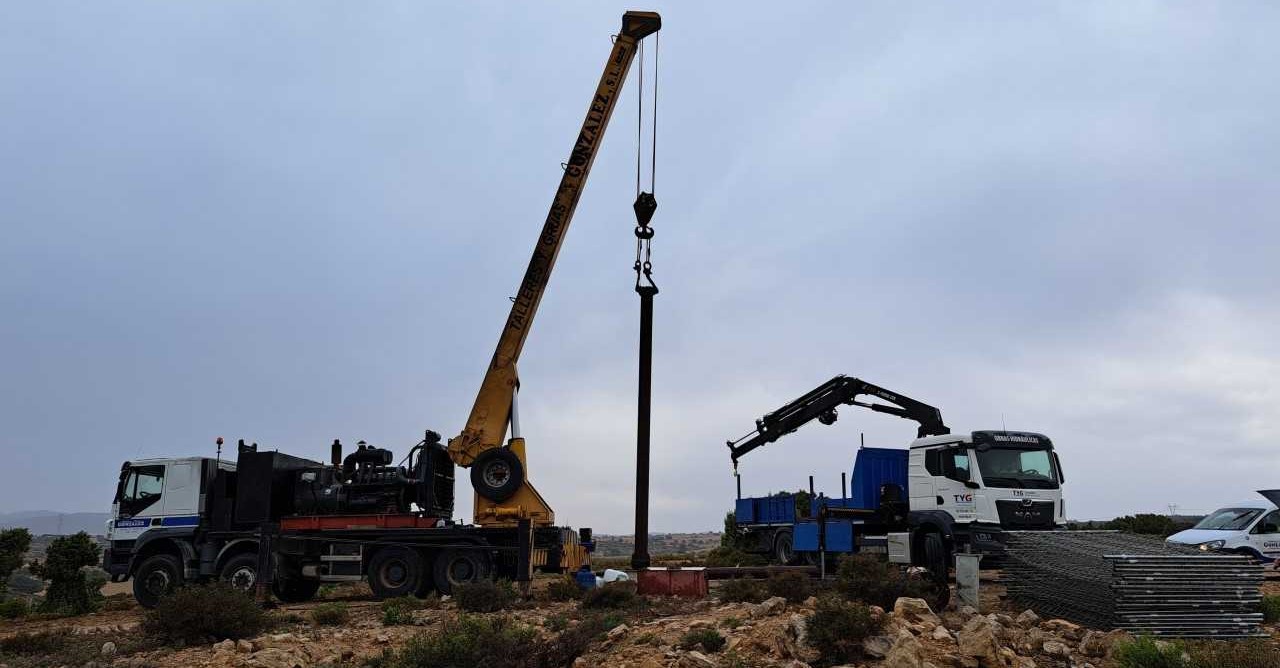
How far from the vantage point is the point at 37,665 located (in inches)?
463

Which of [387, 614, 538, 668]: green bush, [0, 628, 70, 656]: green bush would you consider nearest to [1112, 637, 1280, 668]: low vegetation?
[387, 614, 538, 668]: green bush

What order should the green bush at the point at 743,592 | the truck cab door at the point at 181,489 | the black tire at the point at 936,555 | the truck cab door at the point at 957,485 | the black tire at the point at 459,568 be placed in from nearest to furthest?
the green bush at the point at 743,592 → the black tire at the point at 936,555 → the truck cab door at the point at 957,485 → the black tire at the point at 459,568 → the truck cab door at the point at 181,489

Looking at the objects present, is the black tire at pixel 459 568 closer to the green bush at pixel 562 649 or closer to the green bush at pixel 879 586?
the green bush at pixel 562 649

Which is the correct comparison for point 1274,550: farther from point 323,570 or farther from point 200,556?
point 200,556

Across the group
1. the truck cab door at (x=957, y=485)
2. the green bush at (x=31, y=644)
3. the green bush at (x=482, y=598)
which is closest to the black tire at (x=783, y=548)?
the truck cab door at (x=957, y=485)

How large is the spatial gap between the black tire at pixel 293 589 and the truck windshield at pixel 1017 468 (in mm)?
15246

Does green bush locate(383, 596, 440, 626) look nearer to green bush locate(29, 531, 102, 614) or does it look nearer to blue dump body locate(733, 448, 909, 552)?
green bush locate(29, 531, 102, 614)

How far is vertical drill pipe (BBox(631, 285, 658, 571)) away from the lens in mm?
13258

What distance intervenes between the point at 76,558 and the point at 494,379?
1035 cm

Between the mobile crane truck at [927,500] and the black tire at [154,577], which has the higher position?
the mobile crane truck at [927,500]

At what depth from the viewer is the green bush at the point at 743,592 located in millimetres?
15930

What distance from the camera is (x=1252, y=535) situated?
20.9m

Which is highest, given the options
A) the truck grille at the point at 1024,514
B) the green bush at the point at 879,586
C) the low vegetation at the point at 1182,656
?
the truck grille at the point at 1024,514

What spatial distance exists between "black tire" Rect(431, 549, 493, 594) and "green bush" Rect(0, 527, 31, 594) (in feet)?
33.3
